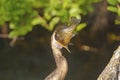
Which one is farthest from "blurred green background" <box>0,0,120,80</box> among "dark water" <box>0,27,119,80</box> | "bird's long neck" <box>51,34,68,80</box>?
"bird's long neck" <box>51,34,68,80</box>

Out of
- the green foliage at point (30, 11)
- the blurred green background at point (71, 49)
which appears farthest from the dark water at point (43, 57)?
the green foliage at point (30, 11)

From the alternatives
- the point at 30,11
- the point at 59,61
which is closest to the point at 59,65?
the point at 59,61

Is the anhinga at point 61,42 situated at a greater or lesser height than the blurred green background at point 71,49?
greater

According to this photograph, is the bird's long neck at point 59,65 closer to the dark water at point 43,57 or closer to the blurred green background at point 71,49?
the blurred green background at point 71,49

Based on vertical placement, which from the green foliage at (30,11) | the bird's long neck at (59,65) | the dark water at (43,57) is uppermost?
the bird's long neck at (59,65)

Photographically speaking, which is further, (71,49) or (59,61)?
(71,49)

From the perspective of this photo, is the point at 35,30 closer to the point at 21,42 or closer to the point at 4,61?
the point at 21,42

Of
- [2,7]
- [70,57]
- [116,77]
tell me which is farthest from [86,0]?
[70,57]

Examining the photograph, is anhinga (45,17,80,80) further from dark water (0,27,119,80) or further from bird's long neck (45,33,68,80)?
dark water (0,27,119,80)

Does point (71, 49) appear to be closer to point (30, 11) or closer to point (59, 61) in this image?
point (30, 11)
